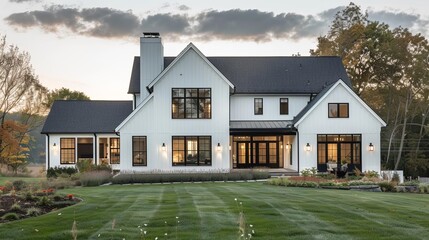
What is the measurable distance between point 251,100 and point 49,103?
2755cm

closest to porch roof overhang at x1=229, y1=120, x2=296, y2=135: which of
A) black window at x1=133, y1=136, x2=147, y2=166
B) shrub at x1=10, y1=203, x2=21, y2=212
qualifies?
black window at x1=133, y1=136, x2=147, y2=166

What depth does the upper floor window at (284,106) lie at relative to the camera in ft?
117

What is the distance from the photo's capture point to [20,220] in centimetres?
1142

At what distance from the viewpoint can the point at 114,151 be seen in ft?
126

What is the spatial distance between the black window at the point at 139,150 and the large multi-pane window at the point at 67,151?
24.6ft

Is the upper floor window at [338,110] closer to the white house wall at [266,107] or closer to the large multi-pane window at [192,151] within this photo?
the white house wall at [266,107]

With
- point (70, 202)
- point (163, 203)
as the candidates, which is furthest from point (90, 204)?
point (163, 203)

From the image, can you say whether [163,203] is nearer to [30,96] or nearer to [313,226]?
[313,226]

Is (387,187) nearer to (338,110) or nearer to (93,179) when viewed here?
(338,110)

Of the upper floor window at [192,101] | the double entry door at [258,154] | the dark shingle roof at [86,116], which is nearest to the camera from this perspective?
the upper floor window at [192,101]

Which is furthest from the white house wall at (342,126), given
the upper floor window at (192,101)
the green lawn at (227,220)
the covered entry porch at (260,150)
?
the green lawn at (227,220)

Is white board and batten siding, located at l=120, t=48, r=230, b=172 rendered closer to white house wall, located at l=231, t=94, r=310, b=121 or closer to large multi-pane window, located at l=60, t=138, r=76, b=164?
white house wall, located at l=231, t=94, r=310, b=121

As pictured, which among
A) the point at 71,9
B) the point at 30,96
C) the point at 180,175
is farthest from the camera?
the point at 30,96

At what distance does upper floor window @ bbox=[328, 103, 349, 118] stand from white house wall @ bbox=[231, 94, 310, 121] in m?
3.41
